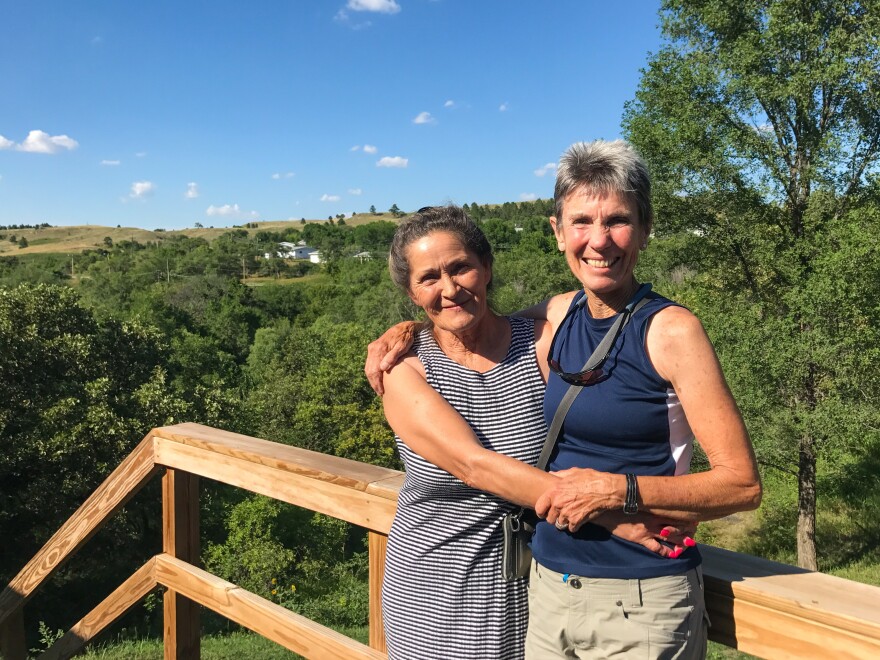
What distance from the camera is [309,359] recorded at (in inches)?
1457

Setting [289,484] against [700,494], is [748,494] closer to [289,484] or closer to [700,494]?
[700,494]

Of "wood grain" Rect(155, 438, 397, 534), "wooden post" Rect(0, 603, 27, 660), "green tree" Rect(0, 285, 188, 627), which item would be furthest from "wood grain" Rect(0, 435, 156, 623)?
"green tree" Rect(0, 285, 188, 627)

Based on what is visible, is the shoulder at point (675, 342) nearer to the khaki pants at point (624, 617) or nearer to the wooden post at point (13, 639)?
the khaki pants at point (624, 617)

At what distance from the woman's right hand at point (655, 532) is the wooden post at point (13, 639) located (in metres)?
3.32

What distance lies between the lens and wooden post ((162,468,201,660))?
2605 mm

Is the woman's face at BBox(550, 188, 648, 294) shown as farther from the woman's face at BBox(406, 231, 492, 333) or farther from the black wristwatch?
the black wristwatch

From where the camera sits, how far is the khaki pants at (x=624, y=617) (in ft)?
4.18

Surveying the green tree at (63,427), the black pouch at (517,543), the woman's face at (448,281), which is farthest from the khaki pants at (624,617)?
the green tree at (63,427)

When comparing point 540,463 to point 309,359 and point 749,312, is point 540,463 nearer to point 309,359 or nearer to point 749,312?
point 749,312

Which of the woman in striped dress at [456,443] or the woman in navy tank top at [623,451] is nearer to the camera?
the woman in navy tank top at [623,451]

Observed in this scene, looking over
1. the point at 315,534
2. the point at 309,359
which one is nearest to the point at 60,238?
the point at 309,359

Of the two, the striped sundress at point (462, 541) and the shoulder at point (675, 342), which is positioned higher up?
the shoulder at point (675, 342)

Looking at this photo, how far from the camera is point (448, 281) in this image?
1719mm

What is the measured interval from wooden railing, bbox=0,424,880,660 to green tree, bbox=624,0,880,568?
41.0ft
